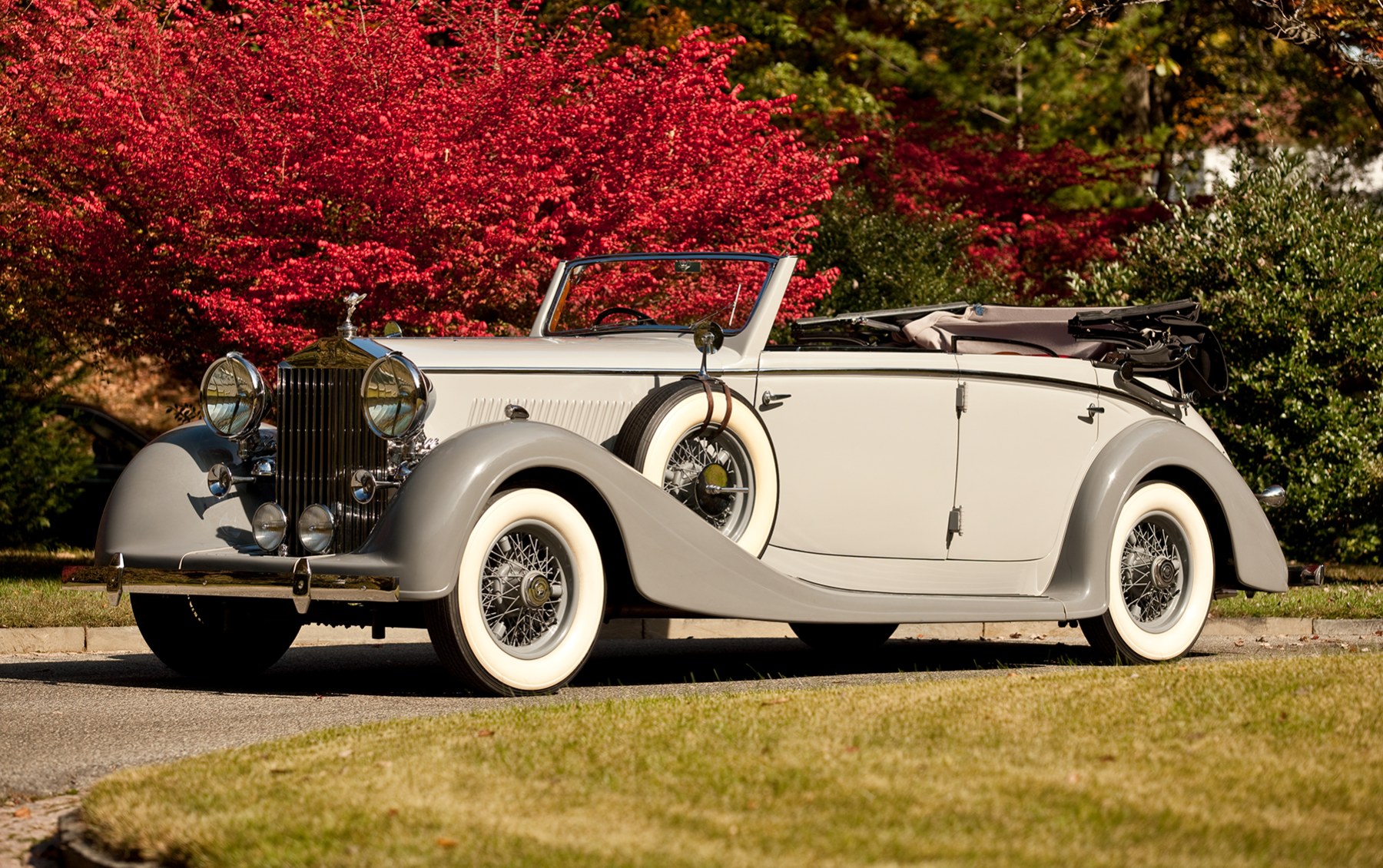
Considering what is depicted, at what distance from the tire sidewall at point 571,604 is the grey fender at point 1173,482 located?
2497 mm

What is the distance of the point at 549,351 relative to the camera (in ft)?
25.3

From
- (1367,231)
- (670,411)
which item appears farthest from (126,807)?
(1367,231)

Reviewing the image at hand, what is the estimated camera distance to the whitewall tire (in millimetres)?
7449

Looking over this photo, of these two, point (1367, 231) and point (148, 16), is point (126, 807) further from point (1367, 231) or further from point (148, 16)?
point (1367, 231)

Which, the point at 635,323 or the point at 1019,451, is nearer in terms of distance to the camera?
the point at 1019,451

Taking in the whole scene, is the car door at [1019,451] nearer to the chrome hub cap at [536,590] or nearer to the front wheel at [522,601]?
the front wheel at [522,601]

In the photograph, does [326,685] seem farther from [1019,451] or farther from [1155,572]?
[1155,572]

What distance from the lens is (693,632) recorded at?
35.8 ft

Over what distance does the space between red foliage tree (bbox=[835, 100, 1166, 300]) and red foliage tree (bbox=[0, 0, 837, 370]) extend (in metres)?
6.24

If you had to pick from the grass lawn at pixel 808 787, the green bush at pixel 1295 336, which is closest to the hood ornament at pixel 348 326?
the grass lawn at pixel 808 787

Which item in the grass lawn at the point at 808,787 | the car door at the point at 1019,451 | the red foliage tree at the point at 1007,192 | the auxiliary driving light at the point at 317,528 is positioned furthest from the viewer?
the red foliage tree at the point at 1007,192

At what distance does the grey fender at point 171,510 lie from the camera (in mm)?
7363

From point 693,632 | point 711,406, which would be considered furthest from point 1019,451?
point 693,632

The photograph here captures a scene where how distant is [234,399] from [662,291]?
3.60 meters
